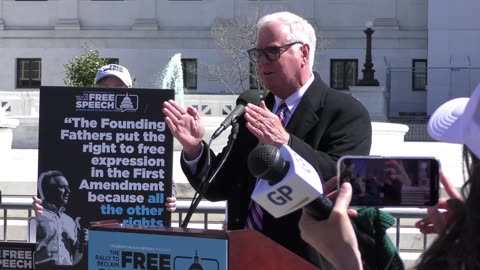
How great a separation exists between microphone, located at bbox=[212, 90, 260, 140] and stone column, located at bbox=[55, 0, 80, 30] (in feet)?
125

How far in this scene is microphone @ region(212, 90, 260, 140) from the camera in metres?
3.58

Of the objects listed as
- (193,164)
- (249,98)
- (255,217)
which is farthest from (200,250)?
(249,98)

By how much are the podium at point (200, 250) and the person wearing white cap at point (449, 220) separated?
883mm

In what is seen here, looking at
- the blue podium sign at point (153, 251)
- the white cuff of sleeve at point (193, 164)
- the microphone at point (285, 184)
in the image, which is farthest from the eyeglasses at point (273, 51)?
the microphone at point (285, 184)

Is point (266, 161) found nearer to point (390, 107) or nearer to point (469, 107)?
point (469, 107)

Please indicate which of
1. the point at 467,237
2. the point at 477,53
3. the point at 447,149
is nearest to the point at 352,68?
the point at 477,53

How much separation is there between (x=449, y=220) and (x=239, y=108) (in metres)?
1.98

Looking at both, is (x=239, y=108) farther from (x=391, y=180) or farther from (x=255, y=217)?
(x=391, y=180)

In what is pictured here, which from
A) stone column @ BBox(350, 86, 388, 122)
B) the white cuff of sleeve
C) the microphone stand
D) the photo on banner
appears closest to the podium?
the microphone stand

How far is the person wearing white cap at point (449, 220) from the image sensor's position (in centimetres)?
177

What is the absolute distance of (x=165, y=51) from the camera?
40.6 metres

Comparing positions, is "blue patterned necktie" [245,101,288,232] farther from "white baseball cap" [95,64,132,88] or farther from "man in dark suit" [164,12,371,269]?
"white baseball cap" [95,64,132,88]

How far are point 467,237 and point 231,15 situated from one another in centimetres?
3921

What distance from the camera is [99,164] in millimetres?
4590
